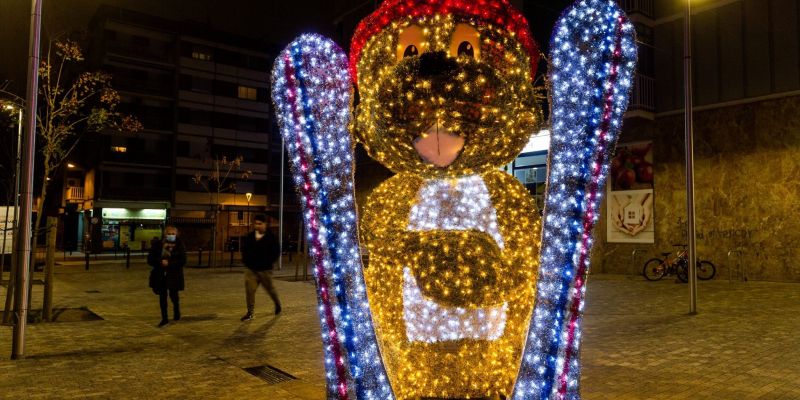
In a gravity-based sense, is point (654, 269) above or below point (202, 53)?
below

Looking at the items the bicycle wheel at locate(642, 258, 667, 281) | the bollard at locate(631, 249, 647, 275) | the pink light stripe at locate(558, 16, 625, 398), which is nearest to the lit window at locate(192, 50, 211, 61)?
the bollard at locate(631, 249, 647, 275)

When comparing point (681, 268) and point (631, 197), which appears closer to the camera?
point (681, 268)

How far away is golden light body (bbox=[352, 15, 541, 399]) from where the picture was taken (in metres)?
2.89

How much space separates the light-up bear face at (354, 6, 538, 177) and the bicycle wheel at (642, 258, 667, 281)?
43.6 ft

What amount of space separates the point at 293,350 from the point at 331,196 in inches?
184

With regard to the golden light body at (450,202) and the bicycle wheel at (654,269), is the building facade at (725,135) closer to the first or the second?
the bicycle wheel at (654,269)

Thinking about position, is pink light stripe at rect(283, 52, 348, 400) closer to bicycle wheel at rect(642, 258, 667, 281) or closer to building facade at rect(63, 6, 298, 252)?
bicycle wheel at rect(642, 258, 667, 281)

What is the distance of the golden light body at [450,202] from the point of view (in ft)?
9.48

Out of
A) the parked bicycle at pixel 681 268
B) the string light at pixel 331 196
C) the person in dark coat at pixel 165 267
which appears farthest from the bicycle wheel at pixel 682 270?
the string light at pixel 331 196

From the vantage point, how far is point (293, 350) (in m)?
6.91

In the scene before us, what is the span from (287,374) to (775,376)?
4.62 meters

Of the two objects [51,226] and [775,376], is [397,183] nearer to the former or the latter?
[775,376]

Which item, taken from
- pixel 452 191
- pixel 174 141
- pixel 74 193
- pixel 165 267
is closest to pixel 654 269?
pixel 165 267

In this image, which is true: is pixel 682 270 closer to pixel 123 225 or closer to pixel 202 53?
pixel 123 225
